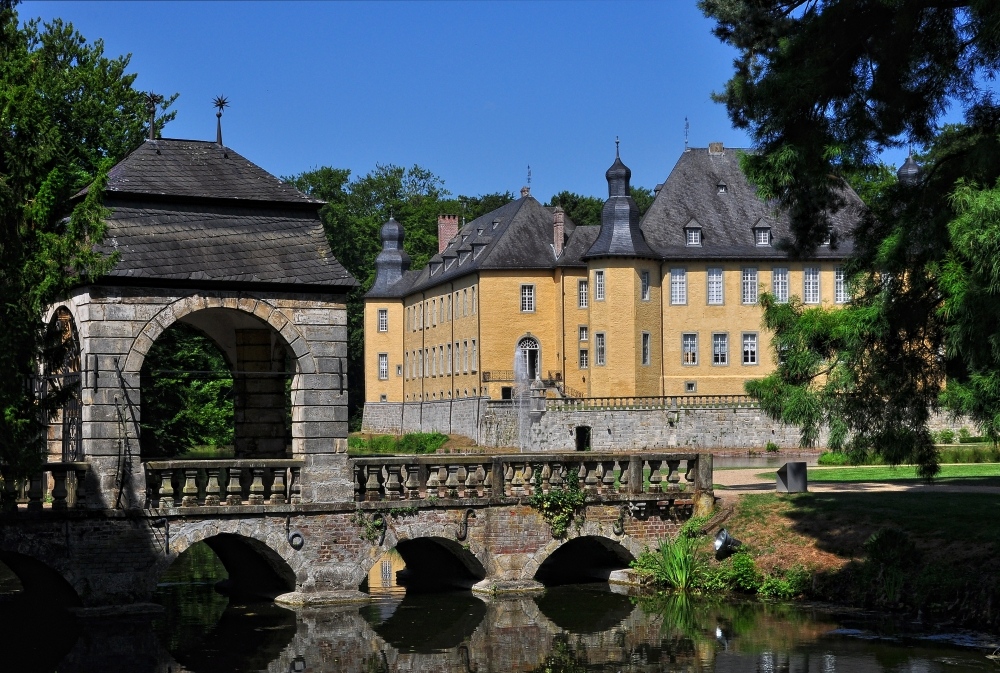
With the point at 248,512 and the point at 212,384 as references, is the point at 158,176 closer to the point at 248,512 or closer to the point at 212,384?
the point at 248,512

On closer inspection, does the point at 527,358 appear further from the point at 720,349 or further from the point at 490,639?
the point at 490,639

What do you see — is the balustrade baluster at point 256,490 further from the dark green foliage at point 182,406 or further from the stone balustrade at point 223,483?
the dark green foliage at point 182,406

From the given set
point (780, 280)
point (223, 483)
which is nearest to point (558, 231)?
point (780, 280)

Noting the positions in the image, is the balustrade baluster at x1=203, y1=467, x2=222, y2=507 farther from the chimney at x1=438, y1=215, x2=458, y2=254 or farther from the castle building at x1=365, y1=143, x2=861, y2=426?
the chimney at x1=438, y1=215, x2=458, y2=254

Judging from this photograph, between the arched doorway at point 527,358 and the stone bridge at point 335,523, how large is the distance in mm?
43276

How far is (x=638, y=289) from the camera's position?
2375 inches

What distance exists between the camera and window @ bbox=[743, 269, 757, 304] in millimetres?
62156

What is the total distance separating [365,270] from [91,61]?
50534 mm

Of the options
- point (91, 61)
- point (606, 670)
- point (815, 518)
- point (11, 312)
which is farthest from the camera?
point (91, 61)

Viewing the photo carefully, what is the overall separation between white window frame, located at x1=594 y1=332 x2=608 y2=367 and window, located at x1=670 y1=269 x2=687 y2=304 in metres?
3.65

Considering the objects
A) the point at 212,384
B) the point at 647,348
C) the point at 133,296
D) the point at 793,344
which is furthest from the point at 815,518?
the point at 647,348

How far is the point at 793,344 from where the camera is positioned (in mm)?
16859

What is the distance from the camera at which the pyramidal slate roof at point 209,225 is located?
59.6 ft

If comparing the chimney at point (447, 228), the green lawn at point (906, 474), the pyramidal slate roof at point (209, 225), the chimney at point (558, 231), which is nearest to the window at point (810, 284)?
the chimney at point (558, 231)
